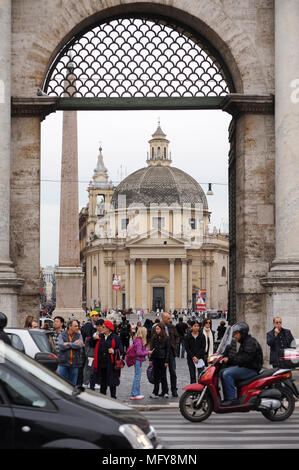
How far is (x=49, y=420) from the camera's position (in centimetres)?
617

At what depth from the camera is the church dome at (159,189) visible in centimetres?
A: 14125

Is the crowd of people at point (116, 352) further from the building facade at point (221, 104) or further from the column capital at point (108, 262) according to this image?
the column capital at point (108, 262)

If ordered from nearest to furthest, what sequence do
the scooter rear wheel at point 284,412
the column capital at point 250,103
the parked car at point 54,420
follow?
the parked car at point 54,420
the scooter rear wheel at point 284,412
the column capital at point 250,103

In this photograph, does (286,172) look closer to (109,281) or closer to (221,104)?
(221,104)

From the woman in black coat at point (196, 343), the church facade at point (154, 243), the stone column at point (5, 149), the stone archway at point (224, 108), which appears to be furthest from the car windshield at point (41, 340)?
the church facade at point (154, 243)

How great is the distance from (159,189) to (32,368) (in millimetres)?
135119

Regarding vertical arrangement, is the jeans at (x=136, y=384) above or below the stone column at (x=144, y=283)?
below

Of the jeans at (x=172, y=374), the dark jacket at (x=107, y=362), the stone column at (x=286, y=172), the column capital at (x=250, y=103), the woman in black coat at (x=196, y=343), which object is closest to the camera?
the dark jacket at (x=107, y=362)

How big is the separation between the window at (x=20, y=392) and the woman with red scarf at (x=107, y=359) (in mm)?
9281

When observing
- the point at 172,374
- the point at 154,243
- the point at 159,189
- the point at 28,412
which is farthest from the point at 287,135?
the point at 159,189

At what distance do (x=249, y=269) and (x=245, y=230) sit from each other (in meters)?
0.84

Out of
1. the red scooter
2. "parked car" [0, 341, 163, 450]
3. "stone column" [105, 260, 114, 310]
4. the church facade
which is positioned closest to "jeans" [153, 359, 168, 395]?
the red scooter
